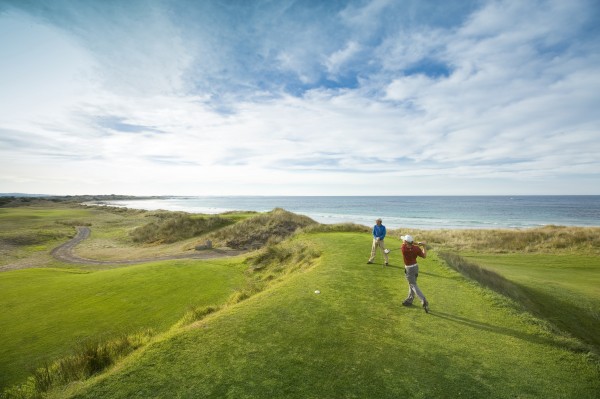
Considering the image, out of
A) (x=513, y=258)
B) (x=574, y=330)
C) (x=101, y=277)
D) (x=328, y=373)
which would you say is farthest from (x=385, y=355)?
(x=513, y=258)

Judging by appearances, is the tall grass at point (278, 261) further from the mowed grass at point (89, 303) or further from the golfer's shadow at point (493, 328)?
the golfer's shadow at point (493, 328)

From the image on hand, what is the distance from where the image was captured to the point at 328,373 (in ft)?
20.1

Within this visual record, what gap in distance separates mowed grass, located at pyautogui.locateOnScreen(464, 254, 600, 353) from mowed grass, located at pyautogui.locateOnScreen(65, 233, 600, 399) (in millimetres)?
4052

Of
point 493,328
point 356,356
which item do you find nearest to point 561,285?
point 493,328

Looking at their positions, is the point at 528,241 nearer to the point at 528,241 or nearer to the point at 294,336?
the point at 528,241

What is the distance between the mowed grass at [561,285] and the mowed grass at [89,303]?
50.9 feet

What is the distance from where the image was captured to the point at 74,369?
6.59m

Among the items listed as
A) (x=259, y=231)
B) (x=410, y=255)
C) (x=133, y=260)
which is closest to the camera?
(x=410, y=255)

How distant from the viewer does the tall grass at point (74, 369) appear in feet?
20.2

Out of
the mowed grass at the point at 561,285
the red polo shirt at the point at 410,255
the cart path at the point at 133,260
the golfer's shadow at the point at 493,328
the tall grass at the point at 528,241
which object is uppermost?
the red polo shirt at the point at 410,255

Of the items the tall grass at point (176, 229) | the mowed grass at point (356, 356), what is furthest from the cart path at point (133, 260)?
the mowed grass at point (356, 356)

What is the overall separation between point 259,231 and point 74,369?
32.3 m

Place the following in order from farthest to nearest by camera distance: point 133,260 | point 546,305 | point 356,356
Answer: point 133,260, point 546,305, point 356,356

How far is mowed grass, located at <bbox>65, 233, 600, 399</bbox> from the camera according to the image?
566 centimetres
